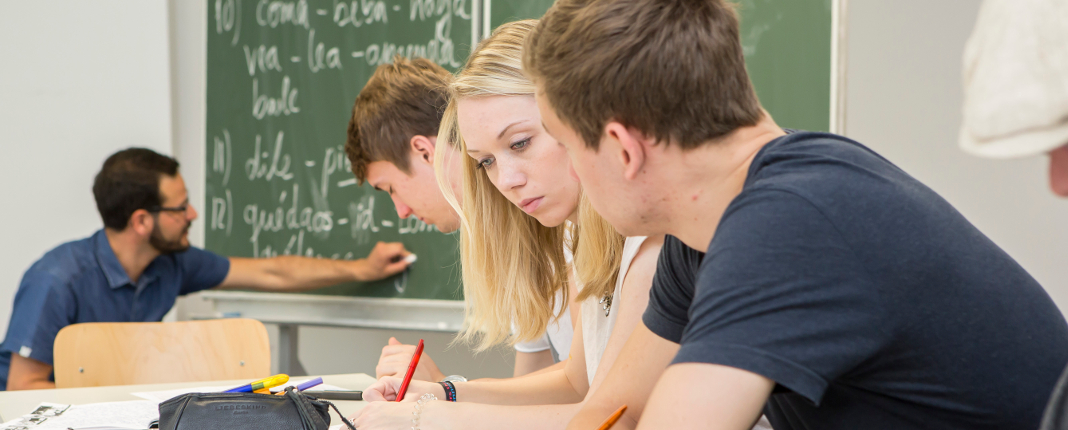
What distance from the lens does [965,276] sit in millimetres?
594

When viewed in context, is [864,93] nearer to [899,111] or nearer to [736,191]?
[899,111]

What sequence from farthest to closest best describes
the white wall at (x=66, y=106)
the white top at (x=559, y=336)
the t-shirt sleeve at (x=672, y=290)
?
the white wall at (x=66, y=106) < the white top at (x=559, y=336) < the t-shirt sleeve at (x=672, y=290)

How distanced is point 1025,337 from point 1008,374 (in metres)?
0.03

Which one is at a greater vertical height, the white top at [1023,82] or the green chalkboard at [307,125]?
the white top at [1023,82]

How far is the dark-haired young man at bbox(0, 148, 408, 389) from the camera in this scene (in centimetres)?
225

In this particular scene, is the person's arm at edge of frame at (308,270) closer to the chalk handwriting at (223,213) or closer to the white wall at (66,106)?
the chalk handwriting at (223,213)

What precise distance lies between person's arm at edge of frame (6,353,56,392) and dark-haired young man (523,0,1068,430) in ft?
6.73

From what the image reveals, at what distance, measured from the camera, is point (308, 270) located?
2551 mm

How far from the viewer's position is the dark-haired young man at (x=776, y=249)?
0.55 m

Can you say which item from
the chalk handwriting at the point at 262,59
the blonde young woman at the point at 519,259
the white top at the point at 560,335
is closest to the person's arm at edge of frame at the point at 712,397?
the blonde young woman at the point at 519,259

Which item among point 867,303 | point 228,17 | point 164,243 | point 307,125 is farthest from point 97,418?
point 228,17

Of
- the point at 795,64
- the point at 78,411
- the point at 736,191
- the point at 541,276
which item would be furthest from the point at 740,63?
the point at 795,64

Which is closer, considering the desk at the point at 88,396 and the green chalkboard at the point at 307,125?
the desk at the point at 88,396

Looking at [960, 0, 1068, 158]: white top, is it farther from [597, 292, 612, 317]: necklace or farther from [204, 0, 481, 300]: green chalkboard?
[204, 0, 481, 300]: green chalkboard
